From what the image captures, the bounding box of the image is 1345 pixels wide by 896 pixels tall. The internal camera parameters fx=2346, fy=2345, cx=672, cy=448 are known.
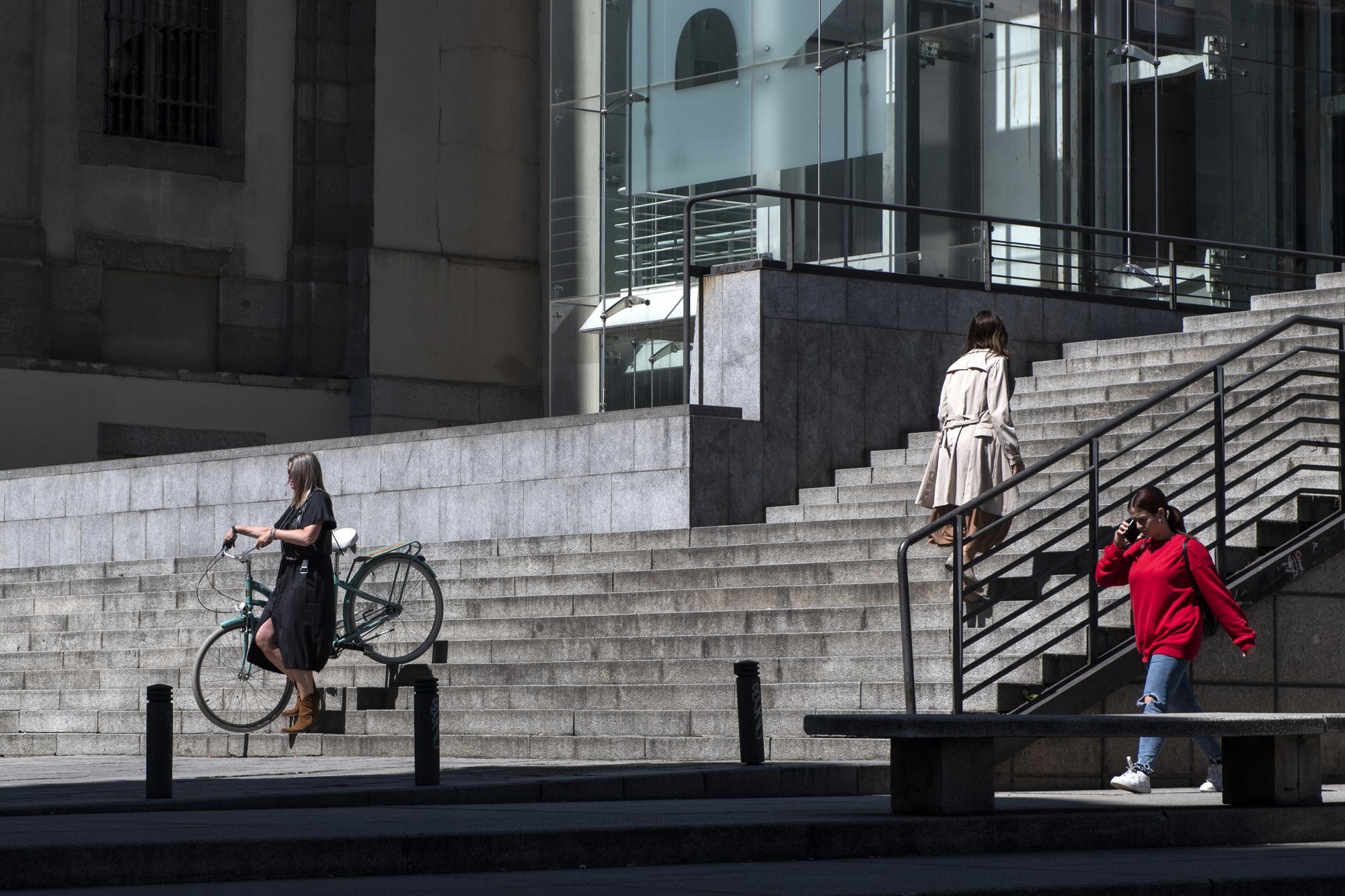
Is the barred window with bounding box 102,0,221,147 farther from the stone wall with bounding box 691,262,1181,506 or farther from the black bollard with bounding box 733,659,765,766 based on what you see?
the black bollard with bounding box 733,659,765,766

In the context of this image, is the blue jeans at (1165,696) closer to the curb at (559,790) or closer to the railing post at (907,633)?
the railing post at (907,633)

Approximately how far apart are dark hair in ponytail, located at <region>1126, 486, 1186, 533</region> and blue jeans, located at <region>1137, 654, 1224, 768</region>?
63 centimetres

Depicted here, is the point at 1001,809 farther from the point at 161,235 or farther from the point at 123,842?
the point at 161,235

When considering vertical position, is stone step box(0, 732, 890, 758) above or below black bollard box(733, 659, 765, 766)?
below

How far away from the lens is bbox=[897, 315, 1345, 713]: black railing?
11.3 meters

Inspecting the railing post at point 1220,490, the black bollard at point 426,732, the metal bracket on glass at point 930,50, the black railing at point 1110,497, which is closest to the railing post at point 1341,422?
the black railing at point 1110,497

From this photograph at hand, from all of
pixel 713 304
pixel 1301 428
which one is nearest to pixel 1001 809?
pixel 1301 428

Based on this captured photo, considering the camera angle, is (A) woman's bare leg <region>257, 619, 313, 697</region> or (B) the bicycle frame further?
(B) the bicycle frame

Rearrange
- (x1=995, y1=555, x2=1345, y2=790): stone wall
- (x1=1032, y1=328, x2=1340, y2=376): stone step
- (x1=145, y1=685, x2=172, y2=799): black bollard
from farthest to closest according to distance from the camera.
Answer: (x1=1032, y1=328, x2=1340, y2=376): stone step → (x1=995, y1=555, x2=1345, y2=790): stone wall → (x1=145, y1=685, x2=172, y2=799): black bollard

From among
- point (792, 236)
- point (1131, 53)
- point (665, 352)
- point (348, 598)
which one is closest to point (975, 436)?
point (348, 598)

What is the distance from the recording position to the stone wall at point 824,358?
55.4 feet

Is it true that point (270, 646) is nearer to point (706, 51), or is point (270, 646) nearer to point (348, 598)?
point (348, 598)

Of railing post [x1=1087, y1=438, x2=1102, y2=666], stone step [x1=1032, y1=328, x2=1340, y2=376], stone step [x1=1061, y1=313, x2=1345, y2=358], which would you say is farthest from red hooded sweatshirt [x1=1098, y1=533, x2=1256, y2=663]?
stone step [x1=1061, y1=313, x2=1345, y2=358]

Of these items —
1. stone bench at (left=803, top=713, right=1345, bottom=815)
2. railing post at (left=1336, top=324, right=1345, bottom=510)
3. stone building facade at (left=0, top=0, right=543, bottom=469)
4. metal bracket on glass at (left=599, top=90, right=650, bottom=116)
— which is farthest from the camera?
stone building facade at (left=0, top=0, right=543, bottom=469)
